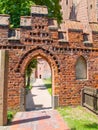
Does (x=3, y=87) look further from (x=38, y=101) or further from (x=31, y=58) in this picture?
(x=38, y=101)

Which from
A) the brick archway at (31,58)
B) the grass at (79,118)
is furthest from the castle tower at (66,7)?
the grass at (79,118)

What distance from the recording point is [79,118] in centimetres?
923

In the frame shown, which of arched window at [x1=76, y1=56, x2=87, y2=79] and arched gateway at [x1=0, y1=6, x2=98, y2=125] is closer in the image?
arched gateway at [x1=0, y1=6, x2=98, y2=125]

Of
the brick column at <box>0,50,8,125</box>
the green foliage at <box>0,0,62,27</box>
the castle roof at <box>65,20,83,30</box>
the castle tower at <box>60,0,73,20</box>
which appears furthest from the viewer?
the castle tower at <box>60,0,73,20</box>

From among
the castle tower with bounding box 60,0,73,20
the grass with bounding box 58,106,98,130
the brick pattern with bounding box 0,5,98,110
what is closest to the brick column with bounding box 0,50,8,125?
the grass with bounding box 58,106,98,130

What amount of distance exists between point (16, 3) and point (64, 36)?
959 cm

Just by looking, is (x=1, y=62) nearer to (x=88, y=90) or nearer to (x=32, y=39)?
(x=32, y=39)

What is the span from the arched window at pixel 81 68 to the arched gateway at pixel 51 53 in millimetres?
52

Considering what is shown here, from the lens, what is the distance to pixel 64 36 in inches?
477

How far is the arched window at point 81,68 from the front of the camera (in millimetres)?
12256

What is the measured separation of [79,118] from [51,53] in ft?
12.3

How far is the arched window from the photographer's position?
12256 mm

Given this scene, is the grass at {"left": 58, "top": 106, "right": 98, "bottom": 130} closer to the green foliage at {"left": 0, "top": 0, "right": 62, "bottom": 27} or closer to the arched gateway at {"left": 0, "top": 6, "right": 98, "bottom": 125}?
the arched gateway at {"left": 0, "top": 6, "right": 98, "bottom": 125}

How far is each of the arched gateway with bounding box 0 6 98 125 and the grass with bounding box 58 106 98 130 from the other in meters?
0.79
